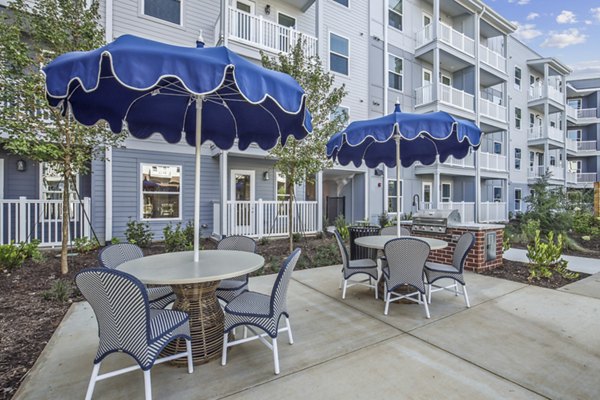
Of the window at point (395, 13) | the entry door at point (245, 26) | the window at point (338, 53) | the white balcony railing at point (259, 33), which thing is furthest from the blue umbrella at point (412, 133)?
the window at point (395, 13)

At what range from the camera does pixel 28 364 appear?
2723 mm

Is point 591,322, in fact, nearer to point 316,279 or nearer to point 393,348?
point 393,348

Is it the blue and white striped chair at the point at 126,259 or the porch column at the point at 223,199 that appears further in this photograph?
the porch column at the point at 223,199

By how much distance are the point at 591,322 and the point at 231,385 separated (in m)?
4.32

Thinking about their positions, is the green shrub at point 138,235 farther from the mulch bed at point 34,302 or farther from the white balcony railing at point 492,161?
the white balcony railing at point 492,161

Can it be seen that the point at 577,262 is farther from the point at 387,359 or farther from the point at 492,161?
the point at 492,161

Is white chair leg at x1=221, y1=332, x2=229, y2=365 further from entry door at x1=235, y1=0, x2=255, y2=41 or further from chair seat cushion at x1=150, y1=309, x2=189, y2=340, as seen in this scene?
entry door at x1=235, y1=0, x2=255, y2=41

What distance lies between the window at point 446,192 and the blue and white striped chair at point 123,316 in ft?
52.6

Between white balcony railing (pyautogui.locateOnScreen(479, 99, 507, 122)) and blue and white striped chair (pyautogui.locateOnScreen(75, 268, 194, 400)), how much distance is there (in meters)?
16.4

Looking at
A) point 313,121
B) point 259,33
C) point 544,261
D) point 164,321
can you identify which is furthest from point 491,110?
point 164,321

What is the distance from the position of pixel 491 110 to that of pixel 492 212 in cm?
518

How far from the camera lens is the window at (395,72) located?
1327 cm

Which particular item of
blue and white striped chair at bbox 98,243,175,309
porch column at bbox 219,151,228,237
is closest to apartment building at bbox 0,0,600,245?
porch column at bbox 219,151,228,237

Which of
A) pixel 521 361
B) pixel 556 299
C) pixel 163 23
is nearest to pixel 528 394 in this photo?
pixel 521 361
